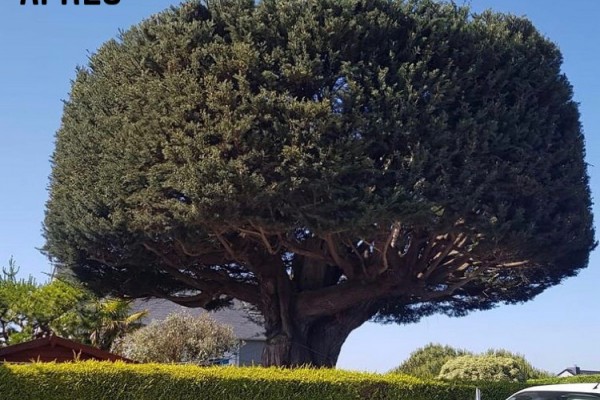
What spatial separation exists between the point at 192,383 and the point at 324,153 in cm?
489

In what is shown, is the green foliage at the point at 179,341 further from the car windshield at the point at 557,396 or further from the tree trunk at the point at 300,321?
the car windshield at the point at 557,396

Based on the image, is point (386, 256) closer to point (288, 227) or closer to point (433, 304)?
point (288, 227)

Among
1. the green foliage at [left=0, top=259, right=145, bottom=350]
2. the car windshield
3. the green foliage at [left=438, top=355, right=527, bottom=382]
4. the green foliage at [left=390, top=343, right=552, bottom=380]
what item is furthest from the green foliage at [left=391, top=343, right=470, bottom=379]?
the car windshield

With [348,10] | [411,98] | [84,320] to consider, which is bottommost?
[84,320]

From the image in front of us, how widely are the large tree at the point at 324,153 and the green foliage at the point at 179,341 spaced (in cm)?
878

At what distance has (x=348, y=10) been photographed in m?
15.4

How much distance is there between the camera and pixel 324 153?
46.8 feet

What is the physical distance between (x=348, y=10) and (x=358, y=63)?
120 centimetres

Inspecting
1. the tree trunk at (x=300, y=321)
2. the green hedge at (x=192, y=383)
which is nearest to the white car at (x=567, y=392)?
the green hedge at (x=192, y=383)

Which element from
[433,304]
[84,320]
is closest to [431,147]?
[433,304]

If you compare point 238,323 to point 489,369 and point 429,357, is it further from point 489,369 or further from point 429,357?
→ point 489,369

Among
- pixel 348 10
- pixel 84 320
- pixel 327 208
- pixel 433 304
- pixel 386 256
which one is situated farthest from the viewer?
pixel 84 320

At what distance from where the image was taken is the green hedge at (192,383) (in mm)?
11344

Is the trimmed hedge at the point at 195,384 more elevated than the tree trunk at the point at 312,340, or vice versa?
the tree trunk at the point at 312,340
